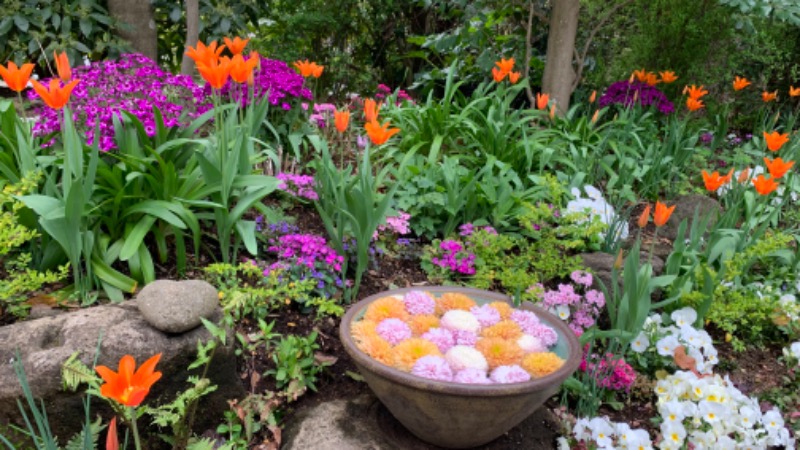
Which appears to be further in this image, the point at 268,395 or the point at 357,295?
the point at 357,295

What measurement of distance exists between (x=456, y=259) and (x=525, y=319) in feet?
2.81

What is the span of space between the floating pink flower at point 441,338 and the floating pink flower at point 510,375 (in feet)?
0.54

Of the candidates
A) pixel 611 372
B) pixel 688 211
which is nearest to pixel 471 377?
pixel 611 372

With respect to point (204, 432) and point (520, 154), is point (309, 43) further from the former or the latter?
point (204, 432)

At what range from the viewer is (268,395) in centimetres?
202

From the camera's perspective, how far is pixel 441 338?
181 centimetres

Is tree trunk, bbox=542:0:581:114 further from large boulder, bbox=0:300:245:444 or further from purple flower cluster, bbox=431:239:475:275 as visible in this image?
large boulder, bbox=0:300:245:444

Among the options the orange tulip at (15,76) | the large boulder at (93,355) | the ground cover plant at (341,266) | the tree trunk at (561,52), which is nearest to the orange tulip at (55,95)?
the ground cover plant at (341,266)

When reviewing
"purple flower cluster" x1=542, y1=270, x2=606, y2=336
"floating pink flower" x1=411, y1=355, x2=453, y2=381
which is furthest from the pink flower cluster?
"floating pink flower" x1=411, y1=355, x2=453, y2=381

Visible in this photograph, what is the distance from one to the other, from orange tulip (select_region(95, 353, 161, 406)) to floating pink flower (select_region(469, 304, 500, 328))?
1.03m

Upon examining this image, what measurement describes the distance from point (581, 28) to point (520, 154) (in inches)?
94.6

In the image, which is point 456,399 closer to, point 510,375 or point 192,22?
point 510,375

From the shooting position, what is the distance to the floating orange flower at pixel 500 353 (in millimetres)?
1739

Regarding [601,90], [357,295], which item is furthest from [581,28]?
[357,295]
